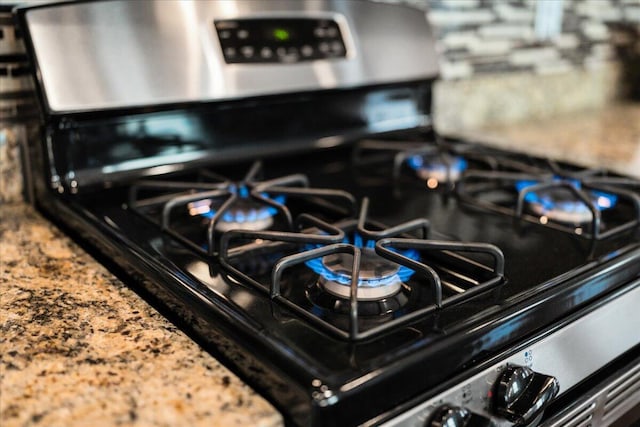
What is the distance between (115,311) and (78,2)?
0.47m

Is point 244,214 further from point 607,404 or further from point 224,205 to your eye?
point 607,404

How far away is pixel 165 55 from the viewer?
938mm

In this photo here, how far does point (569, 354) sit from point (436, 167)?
477 mm

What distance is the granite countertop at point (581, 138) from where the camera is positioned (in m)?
1.30

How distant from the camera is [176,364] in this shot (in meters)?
0.56

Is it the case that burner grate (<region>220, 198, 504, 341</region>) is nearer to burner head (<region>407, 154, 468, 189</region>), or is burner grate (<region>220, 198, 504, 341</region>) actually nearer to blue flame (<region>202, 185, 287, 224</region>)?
blue flame (<region>202, 185, 287, 224</region>)

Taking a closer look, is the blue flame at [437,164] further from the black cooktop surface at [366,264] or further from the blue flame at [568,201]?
the blue flame at [568,201]

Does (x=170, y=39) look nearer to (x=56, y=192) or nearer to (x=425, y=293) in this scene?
(x=56, y=192)

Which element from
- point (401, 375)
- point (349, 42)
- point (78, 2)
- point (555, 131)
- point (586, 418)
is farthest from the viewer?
point (555, 131)

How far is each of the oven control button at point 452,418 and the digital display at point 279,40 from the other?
653 millimetres

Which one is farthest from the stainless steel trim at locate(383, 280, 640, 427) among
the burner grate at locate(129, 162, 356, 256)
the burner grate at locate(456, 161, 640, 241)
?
the burner grate at locate(129, 162, 356, 256)

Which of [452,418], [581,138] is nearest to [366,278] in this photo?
[452,418]

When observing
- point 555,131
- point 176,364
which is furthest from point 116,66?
point 555,131

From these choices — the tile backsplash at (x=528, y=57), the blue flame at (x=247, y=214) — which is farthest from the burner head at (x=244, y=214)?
the tile backsplash at (x=528, y=57)
